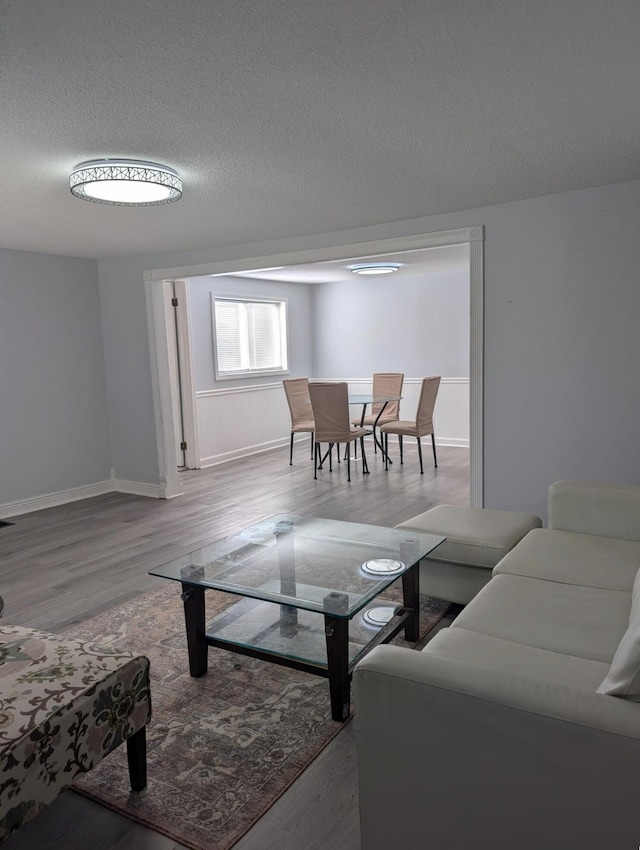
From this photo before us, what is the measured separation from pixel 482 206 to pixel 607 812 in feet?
10.9

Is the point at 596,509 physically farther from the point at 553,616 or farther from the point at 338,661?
the point at 338,661

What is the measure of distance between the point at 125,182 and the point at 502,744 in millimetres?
2606

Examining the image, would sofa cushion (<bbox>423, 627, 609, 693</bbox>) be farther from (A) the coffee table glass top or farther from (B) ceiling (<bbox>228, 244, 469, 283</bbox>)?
(B) ceiling (<bbox>228, 244, 469, 283</bbox>)

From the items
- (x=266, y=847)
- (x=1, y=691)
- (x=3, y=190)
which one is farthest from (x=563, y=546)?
(x=3, y=190)

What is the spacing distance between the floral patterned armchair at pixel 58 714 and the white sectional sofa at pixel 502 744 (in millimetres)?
695

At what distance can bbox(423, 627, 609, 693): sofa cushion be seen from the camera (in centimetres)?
149

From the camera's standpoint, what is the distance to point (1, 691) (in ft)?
5.00

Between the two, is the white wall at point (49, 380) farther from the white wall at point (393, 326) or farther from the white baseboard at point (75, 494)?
the white wall at point (393, 326)

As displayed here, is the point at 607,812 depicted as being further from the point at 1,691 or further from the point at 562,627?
A: the point at 1,691

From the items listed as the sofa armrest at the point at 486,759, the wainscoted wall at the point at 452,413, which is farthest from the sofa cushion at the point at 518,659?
the wainscoted wall at the point at 452,413

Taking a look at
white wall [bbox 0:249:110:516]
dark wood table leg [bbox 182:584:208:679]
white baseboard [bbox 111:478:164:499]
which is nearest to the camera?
dark wood table leg [bbox 182:584:208:679]

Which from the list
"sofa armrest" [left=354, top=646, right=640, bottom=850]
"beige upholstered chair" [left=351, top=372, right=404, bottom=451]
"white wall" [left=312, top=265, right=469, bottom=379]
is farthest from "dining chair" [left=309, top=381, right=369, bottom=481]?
"sofa armrest" [left=354, top=646, right=640, bottom=850]

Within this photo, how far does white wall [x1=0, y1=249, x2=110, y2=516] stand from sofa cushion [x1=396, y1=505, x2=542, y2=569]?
3.48 metres

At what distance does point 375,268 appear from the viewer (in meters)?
6.64
